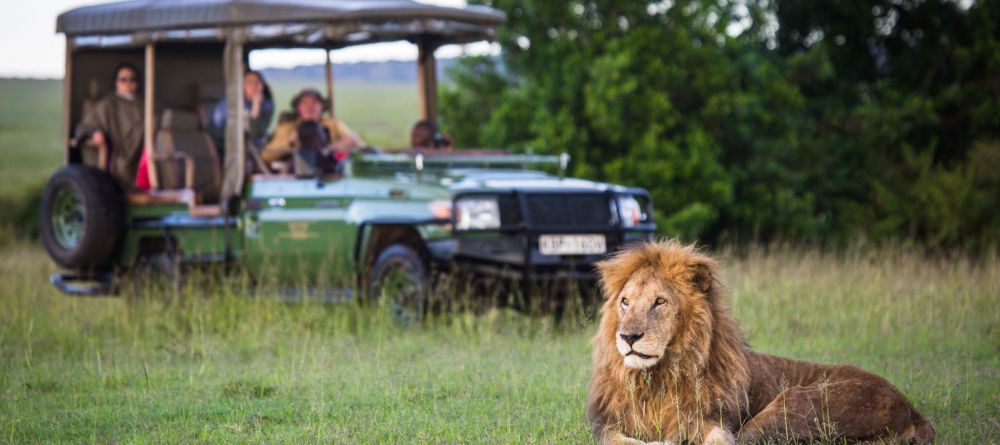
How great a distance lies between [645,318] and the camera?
603cm

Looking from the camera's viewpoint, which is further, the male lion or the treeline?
the treeline

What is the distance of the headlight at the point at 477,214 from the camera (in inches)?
424

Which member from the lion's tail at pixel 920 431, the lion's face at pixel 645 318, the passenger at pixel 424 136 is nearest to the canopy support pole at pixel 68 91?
the passenger at pixel 424 136

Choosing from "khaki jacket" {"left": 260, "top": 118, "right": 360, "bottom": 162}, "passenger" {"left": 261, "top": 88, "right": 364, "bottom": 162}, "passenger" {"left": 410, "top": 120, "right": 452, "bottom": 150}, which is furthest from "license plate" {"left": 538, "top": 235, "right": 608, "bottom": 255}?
"khaki jacket" {"left": 260, "top": 118, "right": 360, "bottom": 162}

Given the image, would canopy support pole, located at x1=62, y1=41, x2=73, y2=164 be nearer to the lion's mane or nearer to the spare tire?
the spare tire

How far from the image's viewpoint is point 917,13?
963 inches

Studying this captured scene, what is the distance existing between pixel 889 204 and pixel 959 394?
539 inches

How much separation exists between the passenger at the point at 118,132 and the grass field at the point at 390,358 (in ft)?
4.01

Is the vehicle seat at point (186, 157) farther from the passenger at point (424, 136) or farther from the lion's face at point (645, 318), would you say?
the lion's face at point (645, 318)

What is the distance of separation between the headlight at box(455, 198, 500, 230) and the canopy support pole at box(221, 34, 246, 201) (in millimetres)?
2381

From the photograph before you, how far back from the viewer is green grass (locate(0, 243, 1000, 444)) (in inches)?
282

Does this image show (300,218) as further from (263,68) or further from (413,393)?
(413,393)

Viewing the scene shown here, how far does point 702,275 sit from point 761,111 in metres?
15.7

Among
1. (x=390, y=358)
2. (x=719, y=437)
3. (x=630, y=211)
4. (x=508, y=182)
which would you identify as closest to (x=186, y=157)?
(x=508, y=182)
